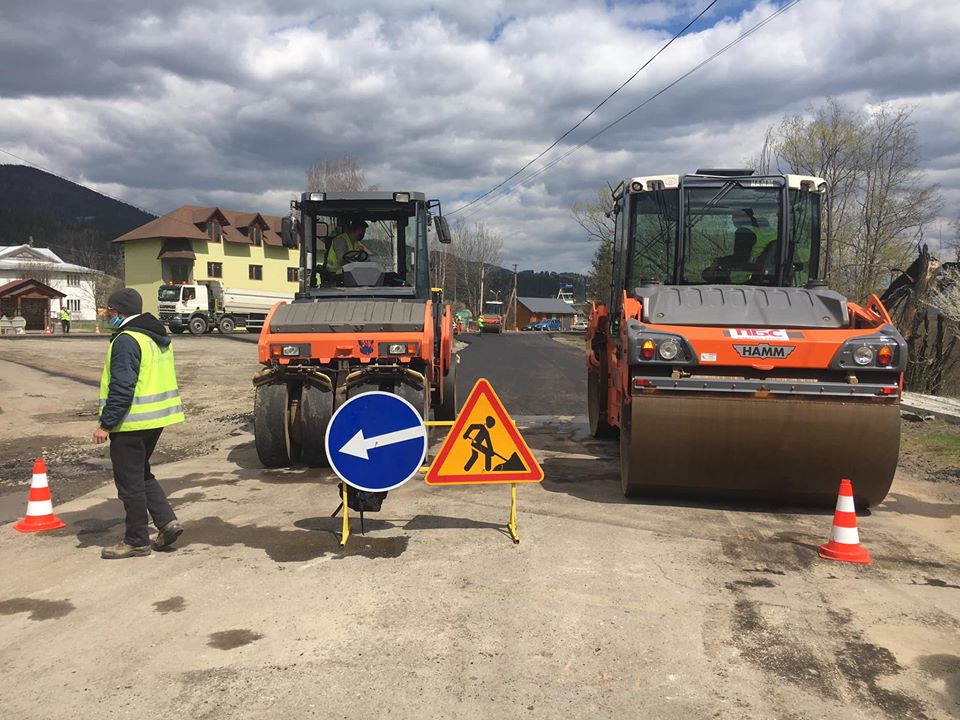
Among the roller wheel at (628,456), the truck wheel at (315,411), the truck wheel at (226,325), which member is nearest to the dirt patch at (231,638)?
the roller wheel at (628,456)

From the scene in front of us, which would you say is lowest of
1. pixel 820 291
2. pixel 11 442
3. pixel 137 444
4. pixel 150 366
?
pixel 11 442

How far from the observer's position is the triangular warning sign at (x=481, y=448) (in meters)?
5.38

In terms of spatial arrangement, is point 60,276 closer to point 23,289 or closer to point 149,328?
point 23,289

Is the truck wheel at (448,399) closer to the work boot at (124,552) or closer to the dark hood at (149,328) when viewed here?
the dark hood at (149,328)

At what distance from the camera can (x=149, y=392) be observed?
5.07 metres

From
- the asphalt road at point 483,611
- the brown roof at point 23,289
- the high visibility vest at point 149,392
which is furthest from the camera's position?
the brown roof at point 23,289

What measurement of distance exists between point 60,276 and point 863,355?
80.0m

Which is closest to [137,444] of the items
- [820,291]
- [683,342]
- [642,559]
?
[642,559]

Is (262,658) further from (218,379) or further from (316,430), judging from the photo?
(218,379)

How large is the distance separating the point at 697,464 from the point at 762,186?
124 inches

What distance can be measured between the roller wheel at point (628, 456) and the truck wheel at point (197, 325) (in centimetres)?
3596

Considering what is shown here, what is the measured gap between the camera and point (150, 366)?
16.7ft

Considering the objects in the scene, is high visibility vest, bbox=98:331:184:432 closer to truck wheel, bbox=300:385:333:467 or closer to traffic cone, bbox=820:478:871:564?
truck wheel, bbox=300:385:333:467

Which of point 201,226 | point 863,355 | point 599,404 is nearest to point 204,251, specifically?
point 201,226
